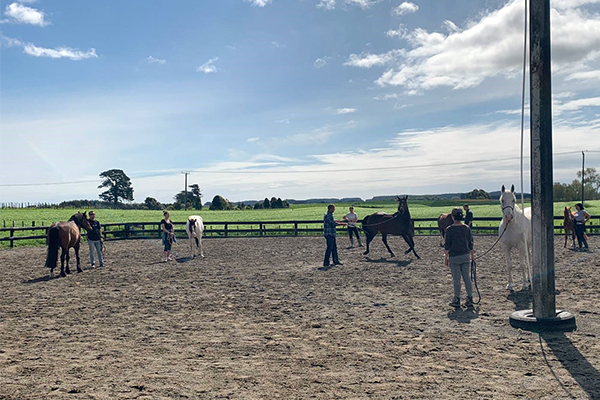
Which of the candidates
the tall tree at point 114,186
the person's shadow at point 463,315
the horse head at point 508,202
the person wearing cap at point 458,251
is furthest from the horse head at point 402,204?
the tall tree at point 114,186

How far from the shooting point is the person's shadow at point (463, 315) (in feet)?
24.2

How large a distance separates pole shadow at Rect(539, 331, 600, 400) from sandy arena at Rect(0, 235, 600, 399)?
0.02 meters

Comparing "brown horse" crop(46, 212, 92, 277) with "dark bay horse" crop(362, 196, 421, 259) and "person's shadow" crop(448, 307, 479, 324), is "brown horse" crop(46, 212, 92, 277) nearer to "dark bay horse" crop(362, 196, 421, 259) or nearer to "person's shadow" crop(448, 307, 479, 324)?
"dark bay horse" crop(362, 196, 421, 259)

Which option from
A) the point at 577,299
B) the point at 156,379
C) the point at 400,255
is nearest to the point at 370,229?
the point at 400,255

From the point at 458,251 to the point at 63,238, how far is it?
11068 mm

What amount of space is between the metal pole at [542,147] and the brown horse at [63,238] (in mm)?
11901

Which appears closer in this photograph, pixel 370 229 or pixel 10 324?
pixel 10 324

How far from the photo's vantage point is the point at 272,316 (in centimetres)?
799

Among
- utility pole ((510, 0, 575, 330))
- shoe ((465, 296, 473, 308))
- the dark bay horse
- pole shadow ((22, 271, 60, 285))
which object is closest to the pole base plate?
utility pole ((510, 0, 575, 330))

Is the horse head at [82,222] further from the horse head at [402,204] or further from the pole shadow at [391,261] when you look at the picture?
the horse head at [402,204]

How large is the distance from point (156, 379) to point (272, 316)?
3158 millimetres

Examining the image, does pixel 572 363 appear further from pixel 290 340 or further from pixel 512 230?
pixel 512 230

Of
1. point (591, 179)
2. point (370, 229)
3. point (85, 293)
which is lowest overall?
point (85, 293)

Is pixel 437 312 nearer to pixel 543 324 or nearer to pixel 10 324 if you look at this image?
pixel 543 324
